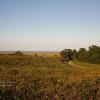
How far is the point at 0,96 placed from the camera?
8.43 m

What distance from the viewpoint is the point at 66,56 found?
82.5 m

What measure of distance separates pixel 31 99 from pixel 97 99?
8.10 feet

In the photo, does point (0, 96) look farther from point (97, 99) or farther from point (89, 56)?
point (89, 56)

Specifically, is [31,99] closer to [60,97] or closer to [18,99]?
[18,99]

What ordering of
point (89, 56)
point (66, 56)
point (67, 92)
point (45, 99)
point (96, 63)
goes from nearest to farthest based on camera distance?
1. point (45, 99)
2. point (67, 92)
3. point (96, 63)
4. point (89, 56)
5. point (66, 56)

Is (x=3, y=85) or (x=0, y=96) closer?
(x=0, y=96)

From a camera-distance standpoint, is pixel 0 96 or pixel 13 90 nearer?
pixel 0 96

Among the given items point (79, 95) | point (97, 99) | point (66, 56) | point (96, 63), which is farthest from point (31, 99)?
point (66, 56)

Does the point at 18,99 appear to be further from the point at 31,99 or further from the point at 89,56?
the point at 89,56

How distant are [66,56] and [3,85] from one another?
73.4m

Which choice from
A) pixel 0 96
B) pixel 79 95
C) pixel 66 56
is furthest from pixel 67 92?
pixel 66 56

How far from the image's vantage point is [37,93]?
9.41 m

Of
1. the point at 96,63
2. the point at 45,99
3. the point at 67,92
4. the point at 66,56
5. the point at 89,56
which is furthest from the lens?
the point at 66,56

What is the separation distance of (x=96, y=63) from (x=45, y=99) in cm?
2891
